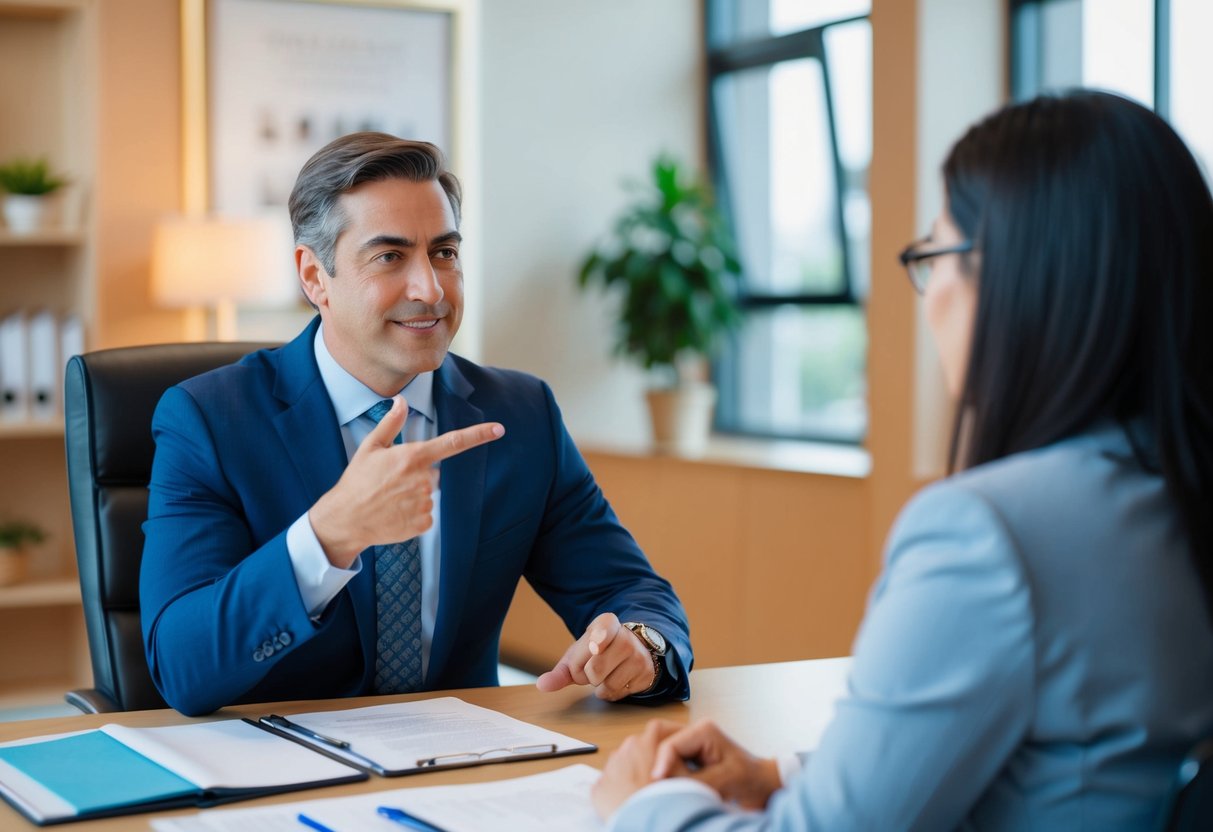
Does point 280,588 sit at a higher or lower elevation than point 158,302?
lower

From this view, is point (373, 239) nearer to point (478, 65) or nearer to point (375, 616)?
point (375, 616)

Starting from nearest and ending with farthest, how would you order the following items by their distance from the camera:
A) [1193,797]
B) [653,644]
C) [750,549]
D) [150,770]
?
[1193,797] → [150,770] → [653,644] → [750,549]

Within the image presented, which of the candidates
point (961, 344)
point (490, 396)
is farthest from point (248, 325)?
point (961, 344)

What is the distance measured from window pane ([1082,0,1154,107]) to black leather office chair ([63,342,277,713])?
2.80 m

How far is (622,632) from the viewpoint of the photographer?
1702 millimetres

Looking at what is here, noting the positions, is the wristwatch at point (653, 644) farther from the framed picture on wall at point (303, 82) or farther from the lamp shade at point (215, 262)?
the framed picture on wall at point (303, 82)

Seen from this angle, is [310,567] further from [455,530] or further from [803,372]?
[803,372]

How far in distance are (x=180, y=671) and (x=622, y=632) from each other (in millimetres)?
528

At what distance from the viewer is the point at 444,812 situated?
1.24 meters

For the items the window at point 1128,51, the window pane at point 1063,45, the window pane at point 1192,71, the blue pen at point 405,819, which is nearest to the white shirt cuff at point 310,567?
the blue pen at point 405,819

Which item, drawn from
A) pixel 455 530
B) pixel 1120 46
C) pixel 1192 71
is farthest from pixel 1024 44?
pixel 455 530

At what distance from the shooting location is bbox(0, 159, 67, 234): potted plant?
4.37 m

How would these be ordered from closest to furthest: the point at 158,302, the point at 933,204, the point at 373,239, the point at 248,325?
1. the point at 373,239
2. the point at 933,204
3. the point at 158,302
4. the point at 248,325

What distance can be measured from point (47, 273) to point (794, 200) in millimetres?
2738
